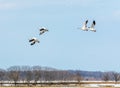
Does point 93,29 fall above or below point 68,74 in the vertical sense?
below

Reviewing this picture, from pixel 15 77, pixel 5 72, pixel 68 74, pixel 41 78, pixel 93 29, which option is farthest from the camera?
pixel 68 74

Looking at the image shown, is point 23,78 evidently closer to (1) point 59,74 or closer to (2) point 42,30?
(1) point 59,74

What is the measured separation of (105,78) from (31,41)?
426 feet

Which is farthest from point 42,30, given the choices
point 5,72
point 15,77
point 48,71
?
point 48,71

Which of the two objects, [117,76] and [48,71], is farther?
[48,71]

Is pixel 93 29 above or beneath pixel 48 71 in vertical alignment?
beneath

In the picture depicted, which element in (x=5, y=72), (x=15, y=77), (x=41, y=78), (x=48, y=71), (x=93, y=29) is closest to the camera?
(x=93, y=29)

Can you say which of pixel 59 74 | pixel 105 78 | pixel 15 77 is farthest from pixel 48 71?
pixel 15 77

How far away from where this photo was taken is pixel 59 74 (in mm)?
194750

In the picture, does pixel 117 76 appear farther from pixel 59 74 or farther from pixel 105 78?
pixel 59 74

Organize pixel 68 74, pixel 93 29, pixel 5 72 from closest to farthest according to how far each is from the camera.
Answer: pixel 93 29 → pixel 5 72 → pixel 68 74

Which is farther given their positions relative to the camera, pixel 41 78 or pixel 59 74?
pixel 59 74

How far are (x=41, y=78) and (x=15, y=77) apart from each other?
13.4 meters

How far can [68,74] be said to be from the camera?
652 feet
